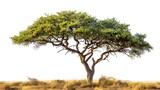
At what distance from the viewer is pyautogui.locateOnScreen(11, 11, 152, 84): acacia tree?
126ft

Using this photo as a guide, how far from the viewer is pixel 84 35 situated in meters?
37.9

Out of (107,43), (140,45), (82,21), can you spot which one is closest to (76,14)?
(82,21)

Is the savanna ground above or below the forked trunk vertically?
below

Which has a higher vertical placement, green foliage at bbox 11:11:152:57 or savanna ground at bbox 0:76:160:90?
green foliage at bbox 11:11:152:57

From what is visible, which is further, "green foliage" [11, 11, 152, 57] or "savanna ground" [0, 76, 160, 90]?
"green foliage" [11, 11, 152, 57]

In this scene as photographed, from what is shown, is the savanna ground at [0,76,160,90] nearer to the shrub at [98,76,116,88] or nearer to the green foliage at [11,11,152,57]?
the shrub at [98,76,116,88]

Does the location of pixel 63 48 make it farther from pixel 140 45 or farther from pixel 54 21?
pixel 140 45

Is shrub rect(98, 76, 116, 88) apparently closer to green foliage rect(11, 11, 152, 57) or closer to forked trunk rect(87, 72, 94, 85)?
forked trunk rect(87, 72, 94, 85)

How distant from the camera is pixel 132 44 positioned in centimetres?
3988

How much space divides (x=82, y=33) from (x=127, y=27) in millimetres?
5103

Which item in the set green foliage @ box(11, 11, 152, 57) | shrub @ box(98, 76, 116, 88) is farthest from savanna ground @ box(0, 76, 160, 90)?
green foliage @ box(11, 11, 152, 57)

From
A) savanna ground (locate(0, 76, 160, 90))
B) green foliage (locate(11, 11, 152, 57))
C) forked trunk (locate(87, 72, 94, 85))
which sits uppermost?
green foliage (locate(11, 11, 152, 57))

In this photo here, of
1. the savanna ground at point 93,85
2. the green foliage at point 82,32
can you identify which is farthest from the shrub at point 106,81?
the green foliage at point 82,32

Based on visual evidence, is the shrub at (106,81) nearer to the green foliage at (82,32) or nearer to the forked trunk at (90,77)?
the forked trunk at (90,77)
